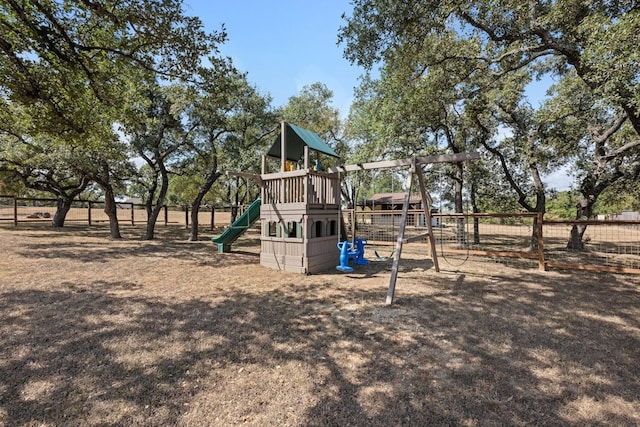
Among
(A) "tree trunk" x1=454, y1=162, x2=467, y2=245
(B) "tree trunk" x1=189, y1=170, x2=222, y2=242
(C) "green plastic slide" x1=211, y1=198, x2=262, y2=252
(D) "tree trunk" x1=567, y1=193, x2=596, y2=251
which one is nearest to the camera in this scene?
(C) "green plastic slide" x1=211, y1=198, x2=262, y2=252

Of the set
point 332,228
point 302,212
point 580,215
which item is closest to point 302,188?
point 302,212

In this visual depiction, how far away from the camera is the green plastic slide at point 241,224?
A: 1053cm

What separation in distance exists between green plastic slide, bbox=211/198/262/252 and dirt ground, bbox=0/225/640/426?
4.14 meters

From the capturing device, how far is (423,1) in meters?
6.36

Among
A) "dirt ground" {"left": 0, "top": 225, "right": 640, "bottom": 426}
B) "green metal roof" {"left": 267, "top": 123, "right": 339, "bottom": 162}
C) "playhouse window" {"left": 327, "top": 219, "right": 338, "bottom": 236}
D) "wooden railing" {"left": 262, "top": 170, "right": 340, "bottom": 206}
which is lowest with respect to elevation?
"dirt ground" {"left": 0, "top": 225, "right": 640, "bottom": 426}

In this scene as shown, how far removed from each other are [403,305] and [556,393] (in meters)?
2.64

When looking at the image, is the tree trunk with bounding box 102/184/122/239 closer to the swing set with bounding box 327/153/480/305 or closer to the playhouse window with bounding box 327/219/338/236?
the playhouse window with bounding box 327/219/338/236

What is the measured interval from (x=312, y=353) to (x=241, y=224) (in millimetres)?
8041

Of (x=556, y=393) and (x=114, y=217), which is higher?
(x=114, y=217)

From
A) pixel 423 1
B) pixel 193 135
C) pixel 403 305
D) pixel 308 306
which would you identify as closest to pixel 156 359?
pixel 308 306

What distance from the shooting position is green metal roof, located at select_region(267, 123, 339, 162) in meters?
8.72

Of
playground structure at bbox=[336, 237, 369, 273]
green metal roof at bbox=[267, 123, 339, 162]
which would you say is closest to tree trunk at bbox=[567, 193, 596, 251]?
playground structure at bbox=[336, 237, 369, 273]

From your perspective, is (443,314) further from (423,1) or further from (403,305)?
(423,1)

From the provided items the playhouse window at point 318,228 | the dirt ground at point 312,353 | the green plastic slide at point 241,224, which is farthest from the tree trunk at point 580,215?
the green plastic slide at point 241,224
